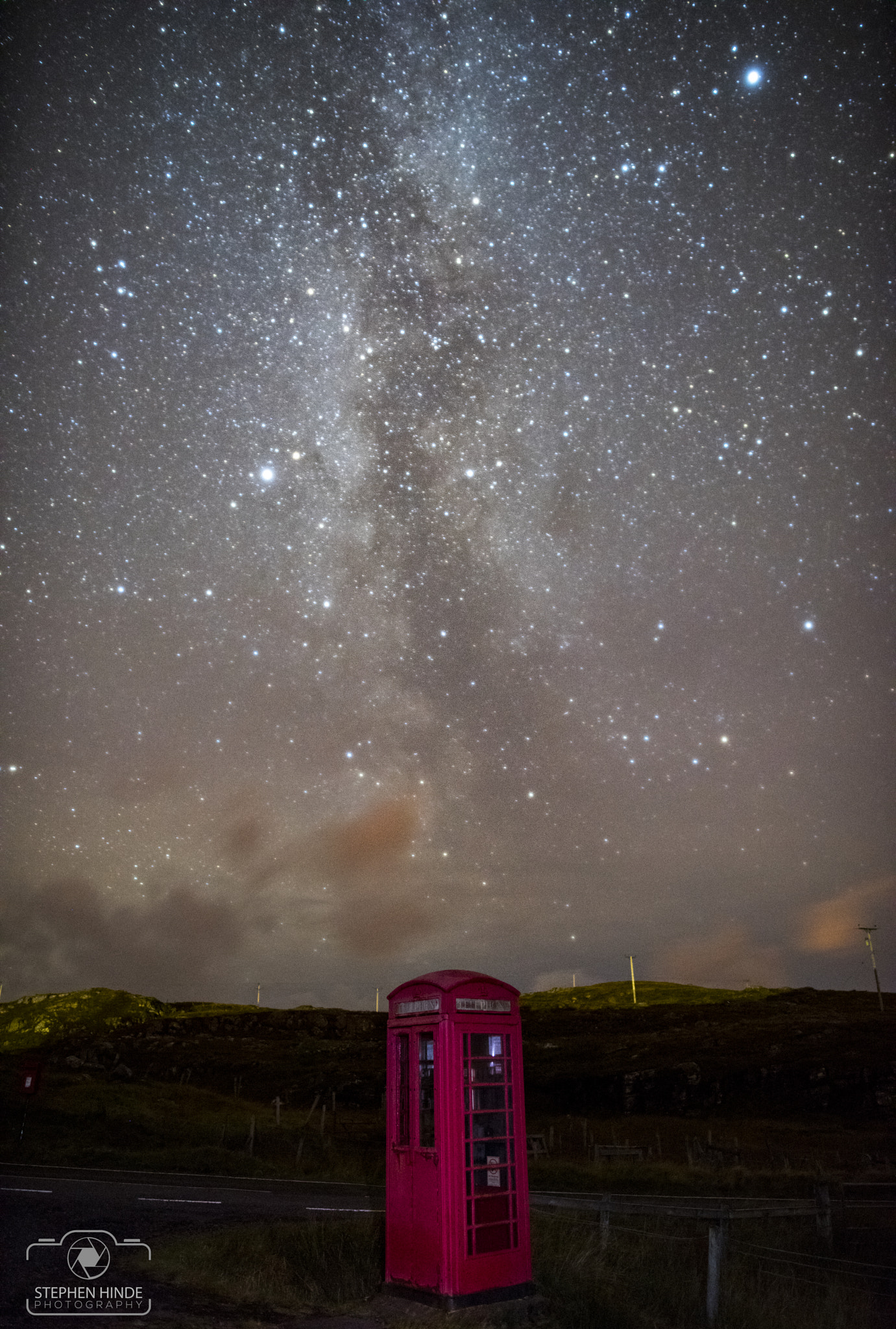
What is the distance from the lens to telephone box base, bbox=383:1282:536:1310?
287 inches

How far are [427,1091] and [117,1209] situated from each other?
8342 millimetres

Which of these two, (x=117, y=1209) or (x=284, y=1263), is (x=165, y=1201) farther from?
(x=284, y=1263)

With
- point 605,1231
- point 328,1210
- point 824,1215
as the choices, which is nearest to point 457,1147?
point 605,1231

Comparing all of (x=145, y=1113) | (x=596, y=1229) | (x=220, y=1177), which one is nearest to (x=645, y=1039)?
(x=145, y=1113)

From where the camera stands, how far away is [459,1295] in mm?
7301

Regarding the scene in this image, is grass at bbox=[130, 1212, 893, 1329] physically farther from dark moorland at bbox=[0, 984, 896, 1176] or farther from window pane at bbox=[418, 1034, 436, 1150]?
dark moorland at bbox=[0, 984, 896, 1176]

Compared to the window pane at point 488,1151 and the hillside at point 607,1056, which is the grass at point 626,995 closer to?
the hillside at point 607,1056

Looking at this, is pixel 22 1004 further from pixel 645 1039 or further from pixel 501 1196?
pixel 501 1196

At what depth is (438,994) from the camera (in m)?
7.96

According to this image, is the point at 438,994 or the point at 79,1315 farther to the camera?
the point at 438,994

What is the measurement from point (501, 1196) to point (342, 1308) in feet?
5.89

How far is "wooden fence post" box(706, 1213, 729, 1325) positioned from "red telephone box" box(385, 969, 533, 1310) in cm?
195

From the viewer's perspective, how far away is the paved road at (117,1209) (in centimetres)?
845

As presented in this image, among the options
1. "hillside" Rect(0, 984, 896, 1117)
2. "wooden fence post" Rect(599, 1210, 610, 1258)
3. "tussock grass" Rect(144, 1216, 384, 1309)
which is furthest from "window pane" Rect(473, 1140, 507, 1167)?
"hillside" Rect(0, 984, 896, 1117)
